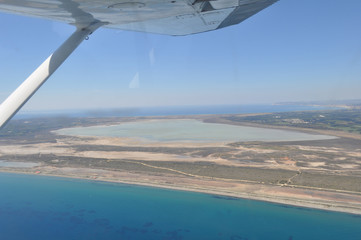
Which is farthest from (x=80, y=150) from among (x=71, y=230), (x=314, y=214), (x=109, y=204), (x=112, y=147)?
(x=314, y=214)

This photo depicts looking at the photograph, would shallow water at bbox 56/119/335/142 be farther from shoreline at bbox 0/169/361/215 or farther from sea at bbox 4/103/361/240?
sea at bbox 4/103/361/240

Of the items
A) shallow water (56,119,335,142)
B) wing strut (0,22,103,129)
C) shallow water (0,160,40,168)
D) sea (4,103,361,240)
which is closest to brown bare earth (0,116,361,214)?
shallow water (0,160,40,168)

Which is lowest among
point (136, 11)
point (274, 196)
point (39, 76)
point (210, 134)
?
point (274, 196)

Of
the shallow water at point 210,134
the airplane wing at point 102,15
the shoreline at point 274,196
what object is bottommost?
the shoreline at point 274,196

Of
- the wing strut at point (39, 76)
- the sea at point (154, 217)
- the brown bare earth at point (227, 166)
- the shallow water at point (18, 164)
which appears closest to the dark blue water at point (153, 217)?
the sea at point (154, 217)

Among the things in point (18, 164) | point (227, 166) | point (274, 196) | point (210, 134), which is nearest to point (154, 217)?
point (274, 196)

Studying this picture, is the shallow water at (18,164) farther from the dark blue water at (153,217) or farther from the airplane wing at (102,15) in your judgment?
the airplane wing at (102,15)

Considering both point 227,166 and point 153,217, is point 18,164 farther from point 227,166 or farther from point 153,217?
point 227,166
